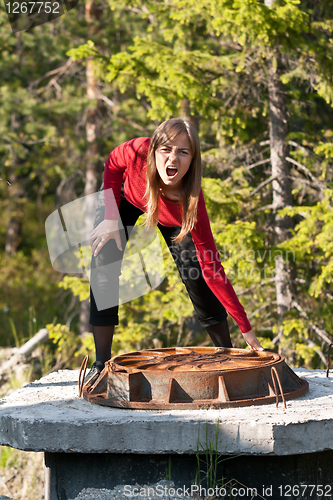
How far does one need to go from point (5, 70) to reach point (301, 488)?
11460 millimetres

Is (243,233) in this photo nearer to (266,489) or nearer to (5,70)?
(266,489)

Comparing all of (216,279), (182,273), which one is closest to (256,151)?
(182,273)

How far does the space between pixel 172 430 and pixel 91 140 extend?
8460mm

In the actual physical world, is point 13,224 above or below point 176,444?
above

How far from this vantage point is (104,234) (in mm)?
3383

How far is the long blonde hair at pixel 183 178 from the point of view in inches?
121

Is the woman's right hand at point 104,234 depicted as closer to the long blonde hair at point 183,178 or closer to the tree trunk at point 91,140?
the long blonde hair at point 183,178

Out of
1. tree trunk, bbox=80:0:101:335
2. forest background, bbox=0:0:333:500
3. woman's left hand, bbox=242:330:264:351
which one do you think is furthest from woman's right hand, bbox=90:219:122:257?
tree trunk, bbox=80:0:101:335

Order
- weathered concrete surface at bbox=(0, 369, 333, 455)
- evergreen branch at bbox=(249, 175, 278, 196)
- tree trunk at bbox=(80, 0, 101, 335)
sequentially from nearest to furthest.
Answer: weathered concrete surface at bbox=(0, 369, 333, 455) → evergreen branch at bbox=(249, 175, 278, 196) → tree trunk at bbox=(80, 0, 101, 335)

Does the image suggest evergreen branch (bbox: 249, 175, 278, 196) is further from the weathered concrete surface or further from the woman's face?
the weathered concrete surface

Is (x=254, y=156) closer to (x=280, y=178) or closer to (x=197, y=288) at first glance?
(x=280, y=178)

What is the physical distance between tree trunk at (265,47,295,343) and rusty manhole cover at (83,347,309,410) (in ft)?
10.2

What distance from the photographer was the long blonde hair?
3072mm

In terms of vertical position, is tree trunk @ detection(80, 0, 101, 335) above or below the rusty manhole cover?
above
